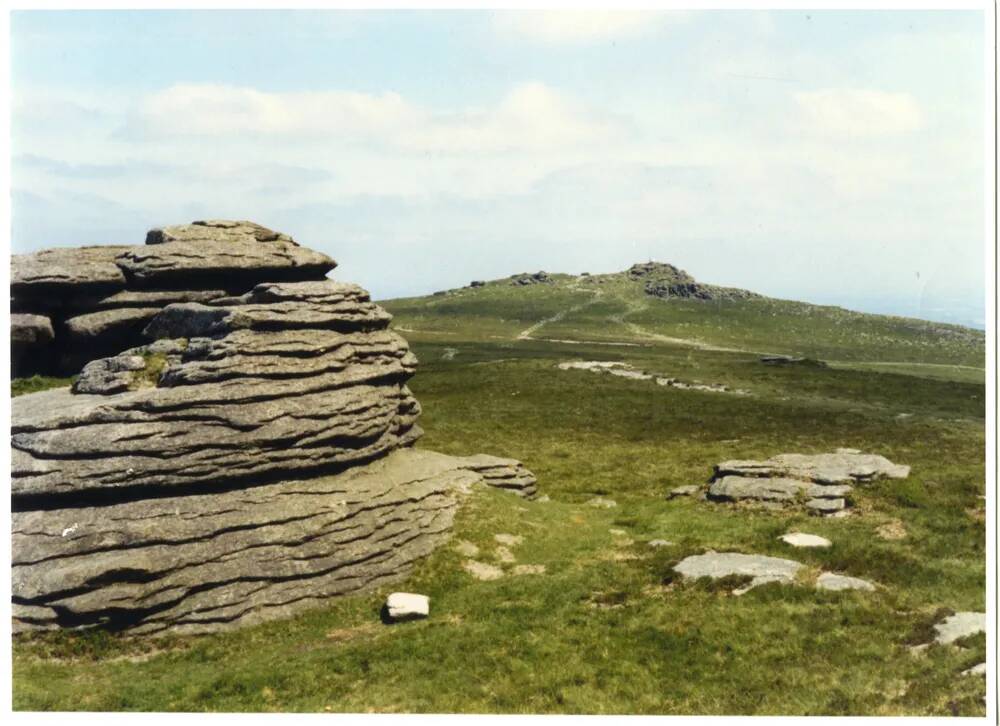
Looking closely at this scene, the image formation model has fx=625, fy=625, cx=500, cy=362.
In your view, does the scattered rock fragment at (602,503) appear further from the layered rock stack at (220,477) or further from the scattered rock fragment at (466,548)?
the scattered rock fragment at (466,548)

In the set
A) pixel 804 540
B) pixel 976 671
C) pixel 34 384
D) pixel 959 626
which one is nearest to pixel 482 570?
pixel 804 540

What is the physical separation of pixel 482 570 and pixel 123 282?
2438 centimetres

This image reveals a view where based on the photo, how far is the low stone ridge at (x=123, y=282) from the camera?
107ft

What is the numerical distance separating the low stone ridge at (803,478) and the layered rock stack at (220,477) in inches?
665

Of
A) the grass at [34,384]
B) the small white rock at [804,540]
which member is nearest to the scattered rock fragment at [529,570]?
the small white rock at [804,540]

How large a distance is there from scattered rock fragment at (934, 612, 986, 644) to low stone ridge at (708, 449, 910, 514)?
14.6 metres

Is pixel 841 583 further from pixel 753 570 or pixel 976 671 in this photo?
pixel 976 671

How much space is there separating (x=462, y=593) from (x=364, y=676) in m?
6.78

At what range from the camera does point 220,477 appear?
2459 centimetres

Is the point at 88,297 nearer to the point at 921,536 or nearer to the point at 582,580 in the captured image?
the point at 582,580

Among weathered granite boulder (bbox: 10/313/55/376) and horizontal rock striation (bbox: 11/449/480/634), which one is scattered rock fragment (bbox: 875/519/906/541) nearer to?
horizontal rock striation (bbox: 11/449/480/634)

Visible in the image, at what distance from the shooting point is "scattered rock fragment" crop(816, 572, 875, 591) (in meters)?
21.6

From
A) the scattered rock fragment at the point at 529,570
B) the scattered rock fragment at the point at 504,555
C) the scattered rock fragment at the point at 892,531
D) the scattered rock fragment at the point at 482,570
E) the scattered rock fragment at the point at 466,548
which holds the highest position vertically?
the scattered rock fragment at the point at 892,531

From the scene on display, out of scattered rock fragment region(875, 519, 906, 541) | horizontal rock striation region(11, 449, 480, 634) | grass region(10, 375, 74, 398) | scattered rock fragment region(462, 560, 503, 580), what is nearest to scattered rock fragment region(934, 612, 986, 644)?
scattered rock fragment region(875, 519, 906, 541)
